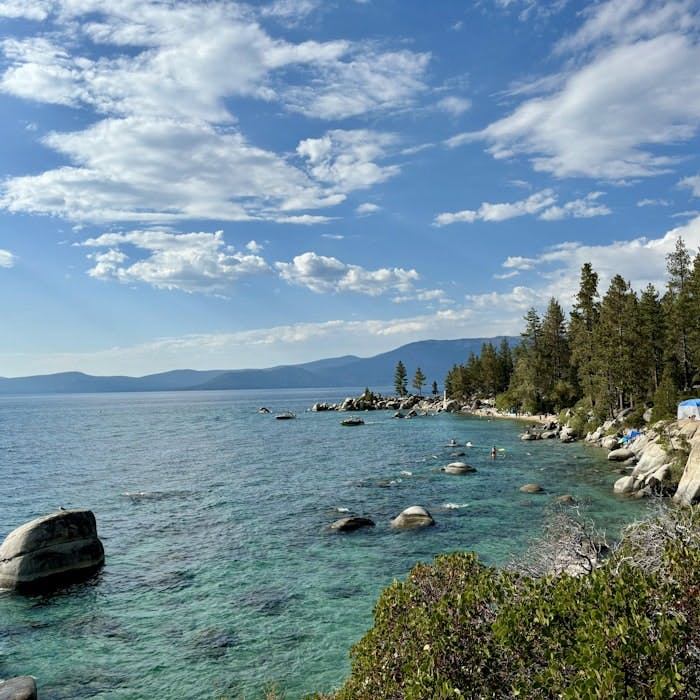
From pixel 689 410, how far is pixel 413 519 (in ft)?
113

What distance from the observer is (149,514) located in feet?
123

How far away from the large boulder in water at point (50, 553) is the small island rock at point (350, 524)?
13.5 metres

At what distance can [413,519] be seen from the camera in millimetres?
32625

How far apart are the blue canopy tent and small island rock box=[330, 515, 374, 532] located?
35.8 metres

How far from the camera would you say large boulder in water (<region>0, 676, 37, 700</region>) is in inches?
583

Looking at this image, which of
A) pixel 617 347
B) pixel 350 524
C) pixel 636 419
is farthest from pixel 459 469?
pixel 617 347

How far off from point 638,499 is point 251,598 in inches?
1188

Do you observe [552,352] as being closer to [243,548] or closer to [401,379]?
[401,379]

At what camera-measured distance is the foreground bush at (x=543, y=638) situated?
21.5 feet

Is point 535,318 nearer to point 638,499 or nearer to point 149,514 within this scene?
point 638,499

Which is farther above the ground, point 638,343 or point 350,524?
point 638,343

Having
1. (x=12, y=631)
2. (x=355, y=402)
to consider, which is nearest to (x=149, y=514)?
(x=12, y=631)

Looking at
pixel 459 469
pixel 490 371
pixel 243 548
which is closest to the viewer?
pixel 243 548

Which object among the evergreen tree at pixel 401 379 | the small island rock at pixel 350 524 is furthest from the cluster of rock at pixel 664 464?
the evergreen tree at pixel 401 379
